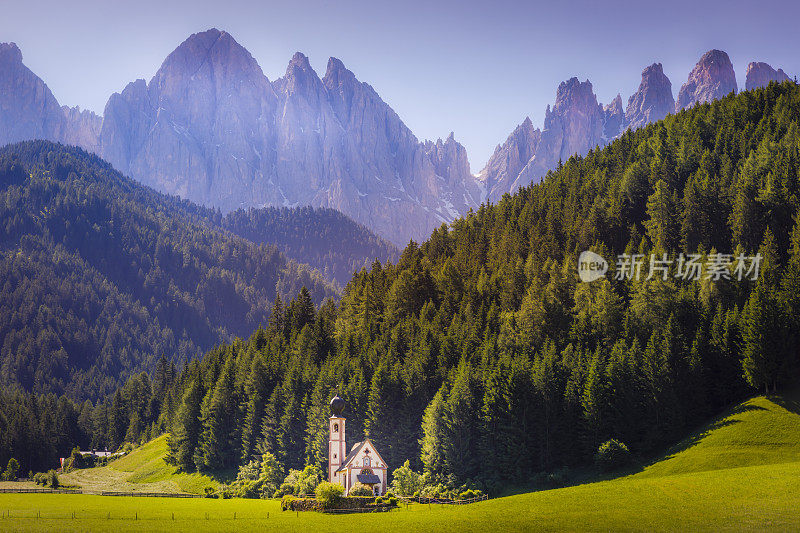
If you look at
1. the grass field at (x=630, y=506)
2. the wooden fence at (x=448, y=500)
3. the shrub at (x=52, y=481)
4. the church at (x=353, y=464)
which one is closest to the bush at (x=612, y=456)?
the grass field at (x=630, y=506)

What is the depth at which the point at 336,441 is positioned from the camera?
378ft

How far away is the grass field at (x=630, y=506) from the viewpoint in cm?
7138

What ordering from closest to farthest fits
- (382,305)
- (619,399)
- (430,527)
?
(430,527) < (619,399) < (382,305)

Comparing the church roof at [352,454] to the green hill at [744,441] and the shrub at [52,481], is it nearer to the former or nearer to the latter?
the green hill at [744,441]

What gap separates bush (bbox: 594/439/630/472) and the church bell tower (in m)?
36.2

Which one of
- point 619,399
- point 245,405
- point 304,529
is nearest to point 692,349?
point 619,399

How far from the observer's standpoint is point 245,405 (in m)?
145

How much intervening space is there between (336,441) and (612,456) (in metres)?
38.8

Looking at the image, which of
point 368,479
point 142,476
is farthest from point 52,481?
point 368,479

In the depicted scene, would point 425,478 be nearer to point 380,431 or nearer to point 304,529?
point 380,431

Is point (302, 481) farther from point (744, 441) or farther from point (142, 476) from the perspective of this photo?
point (744, 441)

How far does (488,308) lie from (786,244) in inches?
1876

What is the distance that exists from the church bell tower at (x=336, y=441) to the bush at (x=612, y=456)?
36.2 meters

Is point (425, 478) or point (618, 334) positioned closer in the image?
point (425, 478)
